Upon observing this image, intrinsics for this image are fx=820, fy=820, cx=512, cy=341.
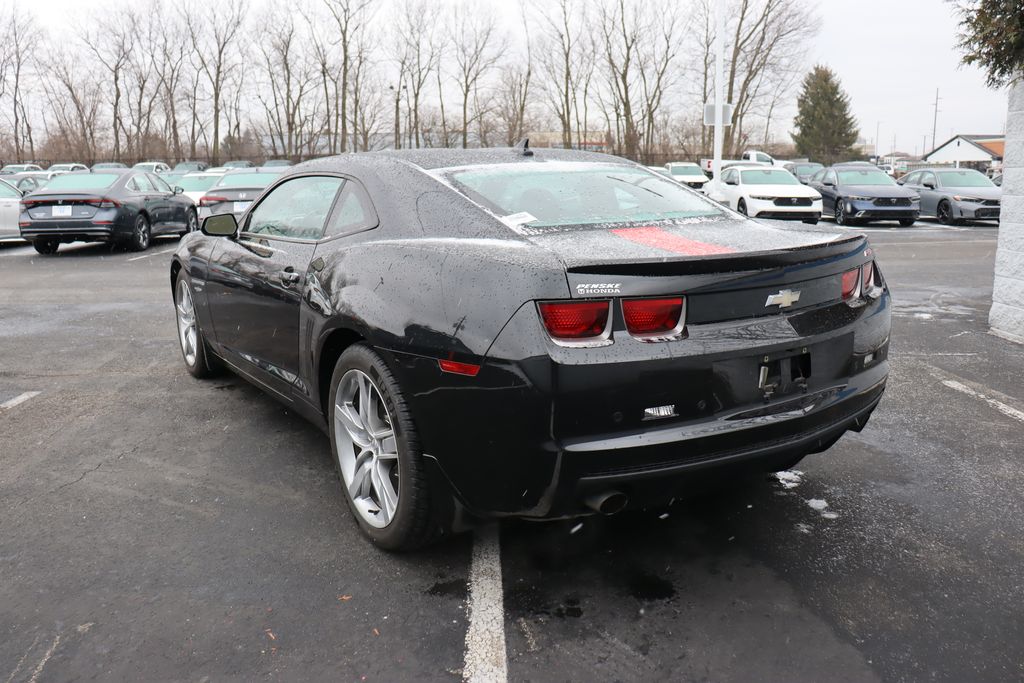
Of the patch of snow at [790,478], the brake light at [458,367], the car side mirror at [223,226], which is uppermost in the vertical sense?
the car side mirror at [223,226]

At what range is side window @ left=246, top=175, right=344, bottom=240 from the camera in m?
3.72

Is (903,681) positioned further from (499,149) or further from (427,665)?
(499,149)

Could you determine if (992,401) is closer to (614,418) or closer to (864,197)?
(614,418)

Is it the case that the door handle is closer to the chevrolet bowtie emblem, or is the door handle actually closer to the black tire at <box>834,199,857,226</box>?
the chevrolet bowtie emblem

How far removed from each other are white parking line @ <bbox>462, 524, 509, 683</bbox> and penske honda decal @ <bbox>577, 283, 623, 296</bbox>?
3.49 ft

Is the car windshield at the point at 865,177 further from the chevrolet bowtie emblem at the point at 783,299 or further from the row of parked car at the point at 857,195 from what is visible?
the chevrolet bowtie emblem at the point at 783,299

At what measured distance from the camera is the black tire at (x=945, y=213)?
19531 mm

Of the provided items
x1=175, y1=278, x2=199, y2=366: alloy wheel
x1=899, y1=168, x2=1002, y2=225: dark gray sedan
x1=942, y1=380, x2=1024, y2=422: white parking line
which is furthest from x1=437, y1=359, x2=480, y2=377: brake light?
x1=899, y1=168, x2=1002, y2=225: dark gray sedan

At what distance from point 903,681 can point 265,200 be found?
12.1 feet

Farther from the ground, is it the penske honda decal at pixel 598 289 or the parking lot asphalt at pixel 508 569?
the penske honda decal at pixel 598 289

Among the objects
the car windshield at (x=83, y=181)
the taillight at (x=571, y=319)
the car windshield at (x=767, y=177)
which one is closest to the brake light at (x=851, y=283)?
the taillight at (x=571, y=319)

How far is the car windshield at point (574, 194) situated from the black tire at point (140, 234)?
1257 centimetres

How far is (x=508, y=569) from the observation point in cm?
291

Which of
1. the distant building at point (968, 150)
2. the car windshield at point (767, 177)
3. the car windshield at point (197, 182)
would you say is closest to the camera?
the car windshield at point (767, 177)
